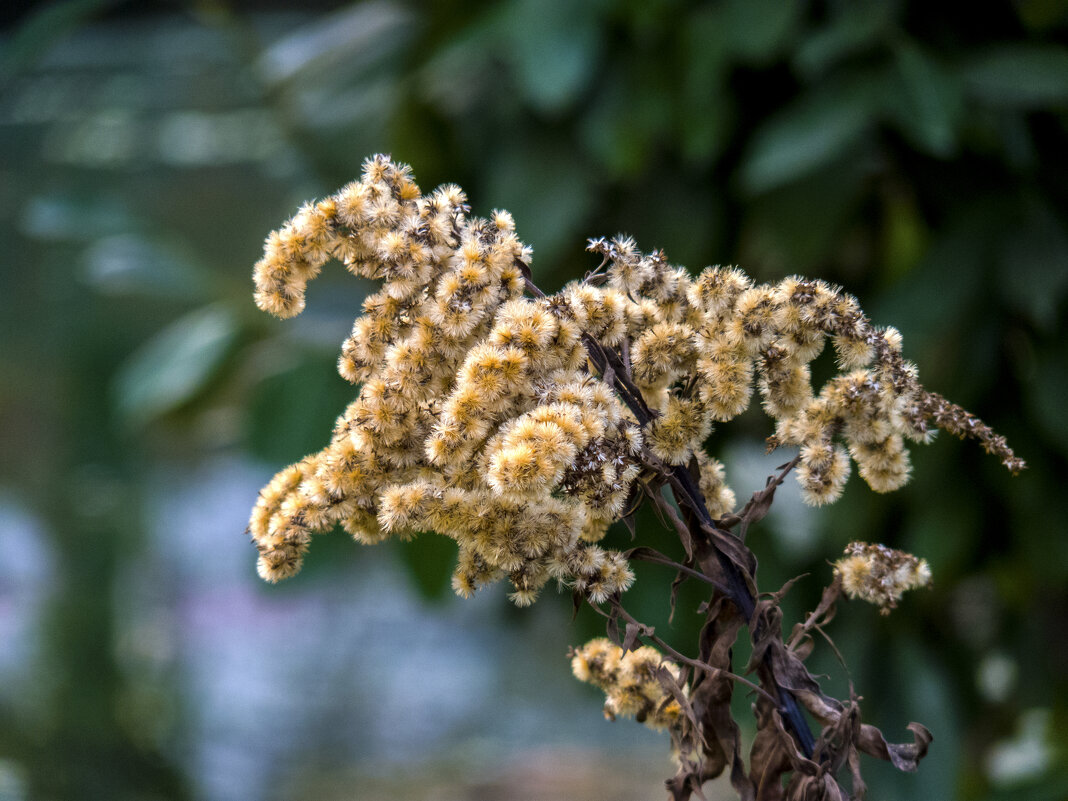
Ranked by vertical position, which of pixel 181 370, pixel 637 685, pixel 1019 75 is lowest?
pixel 637 685

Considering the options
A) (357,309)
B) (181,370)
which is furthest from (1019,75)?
(181,370)

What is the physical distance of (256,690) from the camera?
1758 mm

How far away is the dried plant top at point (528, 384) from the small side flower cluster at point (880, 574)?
23 millimetres

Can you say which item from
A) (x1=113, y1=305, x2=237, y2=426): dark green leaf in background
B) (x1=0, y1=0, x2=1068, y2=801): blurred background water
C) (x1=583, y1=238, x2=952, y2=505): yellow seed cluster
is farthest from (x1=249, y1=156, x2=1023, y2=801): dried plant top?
(x1=113, y1=305, x2=237, y2=426): dark green leaf in background

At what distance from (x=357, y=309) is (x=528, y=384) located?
0.84 meters

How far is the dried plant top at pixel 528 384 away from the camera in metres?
0.27

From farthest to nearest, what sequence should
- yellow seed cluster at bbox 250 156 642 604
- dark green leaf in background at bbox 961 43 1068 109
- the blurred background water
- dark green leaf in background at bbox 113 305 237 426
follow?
dark green leaf in background at bbox 113 305 237 426
the blurred background water
dark green leaf in background at bbox 961 43 1068 109
yellow seed cluster at bbox 250 156 642 604

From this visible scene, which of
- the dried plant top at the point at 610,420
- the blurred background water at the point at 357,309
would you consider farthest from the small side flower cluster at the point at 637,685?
the blurred background water at the point at 357,309

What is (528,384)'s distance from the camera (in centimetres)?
27

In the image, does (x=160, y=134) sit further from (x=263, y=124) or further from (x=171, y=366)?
(x=171, y=366)

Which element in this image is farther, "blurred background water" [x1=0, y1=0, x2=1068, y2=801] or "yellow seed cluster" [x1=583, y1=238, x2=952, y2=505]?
"blurred background water" [x1=0, y1=0, x2=1068, y2=801]

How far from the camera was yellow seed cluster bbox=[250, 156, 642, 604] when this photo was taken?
263 mm

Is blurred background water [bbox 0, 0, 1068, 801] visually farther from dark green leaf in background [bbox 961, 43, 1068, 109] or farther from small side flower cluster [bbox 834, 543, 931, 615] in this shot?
small side flower cluster [bbox 834, 543, 931, 615]

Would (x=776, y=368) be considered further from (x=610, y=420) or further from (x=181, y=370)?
(x=181, y=370)
